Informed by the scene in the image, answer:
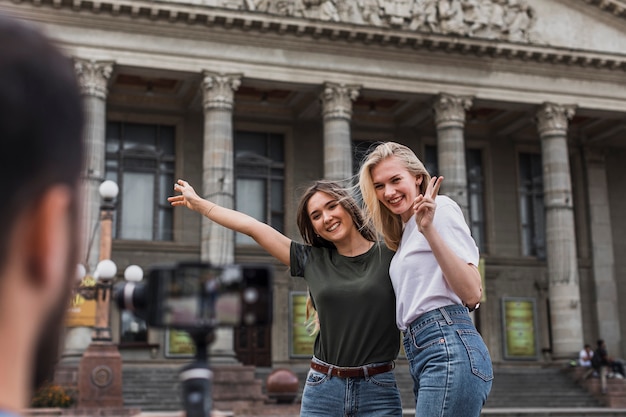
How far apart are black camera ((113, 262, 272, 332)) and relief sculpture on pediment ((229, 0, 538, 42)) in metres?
29.3

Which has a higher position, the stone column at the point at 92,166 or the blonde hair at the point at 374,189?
the stone column at the point at 92,166

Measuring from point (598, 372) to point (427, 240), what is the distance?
97.6 feet

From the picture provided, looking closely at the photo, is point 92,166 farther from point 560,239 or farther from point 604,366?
point 604,366

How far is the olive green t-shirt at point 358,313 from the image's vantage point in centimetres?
400

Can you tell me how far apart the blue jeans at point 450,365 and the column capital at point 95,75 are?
1031 inches

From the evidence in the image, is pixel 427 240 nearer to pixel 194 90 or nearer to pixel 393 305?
pixel 393 305

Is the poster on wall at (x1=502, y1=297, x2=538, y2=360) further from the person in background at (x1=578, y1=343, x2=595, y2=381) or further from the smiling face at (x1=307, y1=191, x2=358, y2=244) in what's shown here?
the smiling face at (x1=307, y1=191, x2=358, y2=244)

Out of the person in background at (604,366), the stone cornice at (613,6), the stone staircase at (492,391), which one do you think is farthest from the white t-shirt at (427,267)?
the stone cornice at (613,6)

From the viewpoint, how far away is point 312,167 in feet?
121

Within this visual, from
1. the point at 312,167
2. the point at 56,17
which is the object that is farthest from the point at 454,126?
the point at 56,17

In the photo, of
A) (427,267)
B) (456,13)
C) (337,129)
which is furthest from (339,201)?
(456,13)

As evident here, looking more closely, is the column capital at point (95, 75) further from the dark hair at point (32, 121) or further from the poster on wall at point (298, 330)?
the dark hair at point (32, 121)

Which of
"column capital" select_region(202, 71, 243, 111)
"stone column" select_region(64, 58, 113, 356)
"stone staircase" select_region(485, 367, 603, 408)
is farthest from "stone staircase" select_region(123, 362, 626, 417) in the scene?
"column capital" select_region(202, 71, 243, 111)

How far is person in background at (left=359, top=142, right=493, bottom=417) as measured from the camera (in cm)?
349
